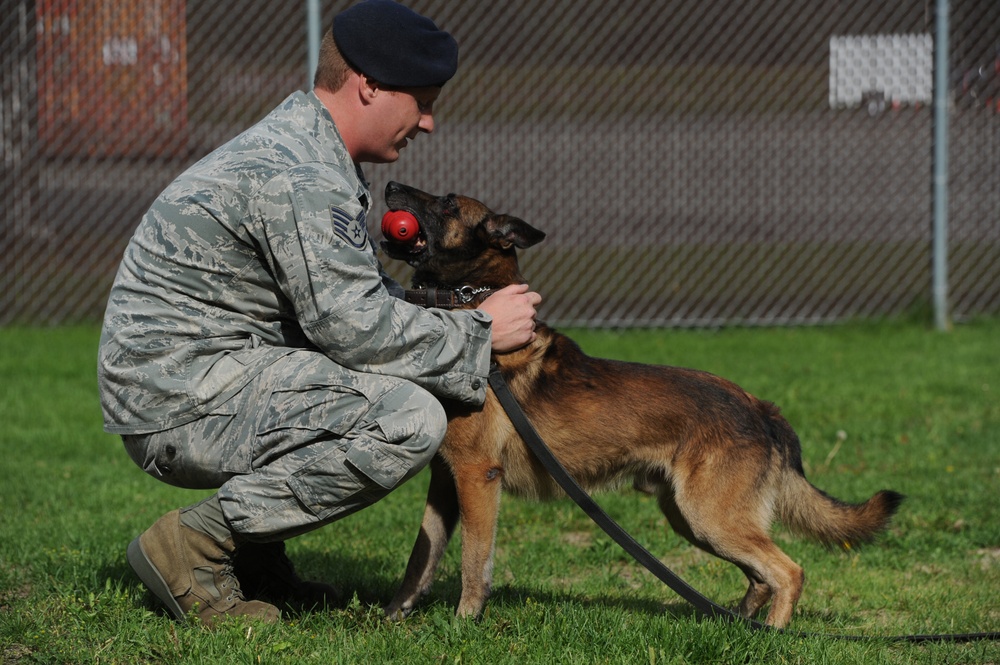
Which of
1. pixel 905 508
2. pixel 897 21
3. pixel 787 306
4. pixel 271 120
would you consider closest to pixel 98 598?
pixel 271 120

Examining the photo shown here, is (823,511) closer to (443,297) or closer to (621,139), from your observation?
(443,297)

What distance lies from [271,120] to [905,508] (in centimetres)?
320

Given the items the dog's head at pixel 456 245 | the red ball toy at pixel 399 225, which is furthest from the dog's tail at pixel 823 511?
the red ball toy at pixel 399 225

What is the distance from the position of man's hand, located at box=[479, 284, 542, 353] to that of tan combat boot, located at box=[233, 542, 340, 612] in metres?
1.05

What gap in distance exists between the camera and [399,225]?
3.47 metres

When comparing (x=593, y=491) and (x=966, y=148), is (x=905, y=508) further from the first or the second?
(x=966, y=148)

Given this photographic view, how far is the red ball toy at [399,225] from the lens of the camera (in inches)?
137

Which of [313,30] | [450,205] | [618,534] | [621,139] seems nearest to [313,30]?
[313,30]

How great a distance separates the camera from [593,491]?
3666 millimetres

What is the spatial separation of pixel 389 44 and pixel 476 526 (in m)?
1.46

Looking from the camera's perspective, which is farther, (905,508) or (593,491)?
(905,508)

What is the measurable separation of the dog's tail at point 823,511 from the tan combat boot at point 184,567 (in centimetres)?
175

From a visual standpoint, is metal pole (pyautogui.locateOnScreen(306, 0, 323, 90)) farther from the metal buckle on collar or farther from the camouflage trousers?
the camouflage trousers

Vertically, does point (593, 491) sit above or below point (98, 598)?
above
